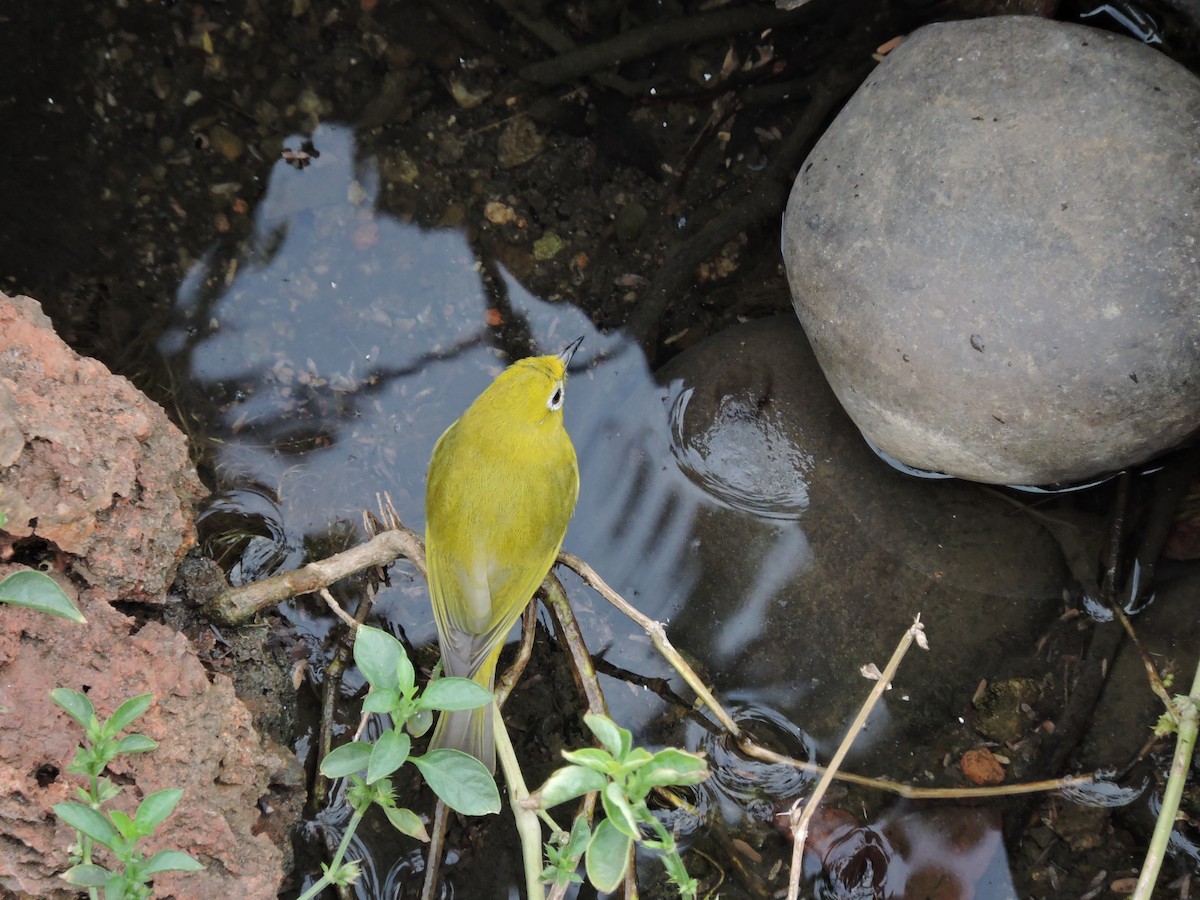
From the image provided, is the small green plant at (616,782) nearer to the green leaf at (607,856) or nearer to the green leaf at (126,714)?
the green leaf at (607,856)

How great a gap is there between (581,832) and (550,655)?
1447 millimetres

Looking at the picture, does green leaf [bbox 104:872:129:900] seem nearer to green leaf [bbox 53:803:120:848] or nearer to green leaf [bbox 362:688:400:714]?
green leaf [bbox 53:803:120:848]

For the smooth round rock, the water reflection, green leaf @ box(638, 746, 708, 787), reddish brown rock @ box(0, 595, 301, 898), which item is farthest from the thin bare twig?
reddish brown rock @ box(0, 595, 301, 898)

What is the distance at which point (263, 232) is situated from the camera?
402cm

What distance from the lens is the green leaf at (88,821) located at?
1.80 meters

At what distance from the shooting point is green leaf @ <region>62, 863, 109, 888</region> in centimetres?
188

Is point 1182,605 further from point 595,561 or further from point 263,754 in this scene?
point 263,754

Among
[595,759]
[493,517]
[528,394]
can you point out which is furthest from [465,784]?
[528,394]

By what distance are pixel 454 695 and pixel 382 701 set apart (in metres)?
0.18

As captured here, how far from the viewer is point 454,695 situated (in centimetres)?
213

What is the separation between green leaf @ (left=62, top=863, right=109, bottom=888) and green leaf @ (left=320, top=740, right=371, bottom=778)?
19.4 inches

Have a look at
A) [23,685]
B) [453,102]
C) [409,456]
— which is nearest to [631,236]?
[453,102]

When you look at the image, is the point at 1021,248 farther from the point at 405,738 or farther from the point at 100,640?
the point at 100,640

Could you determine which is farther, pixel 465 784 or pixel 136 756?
pixel 136 756
